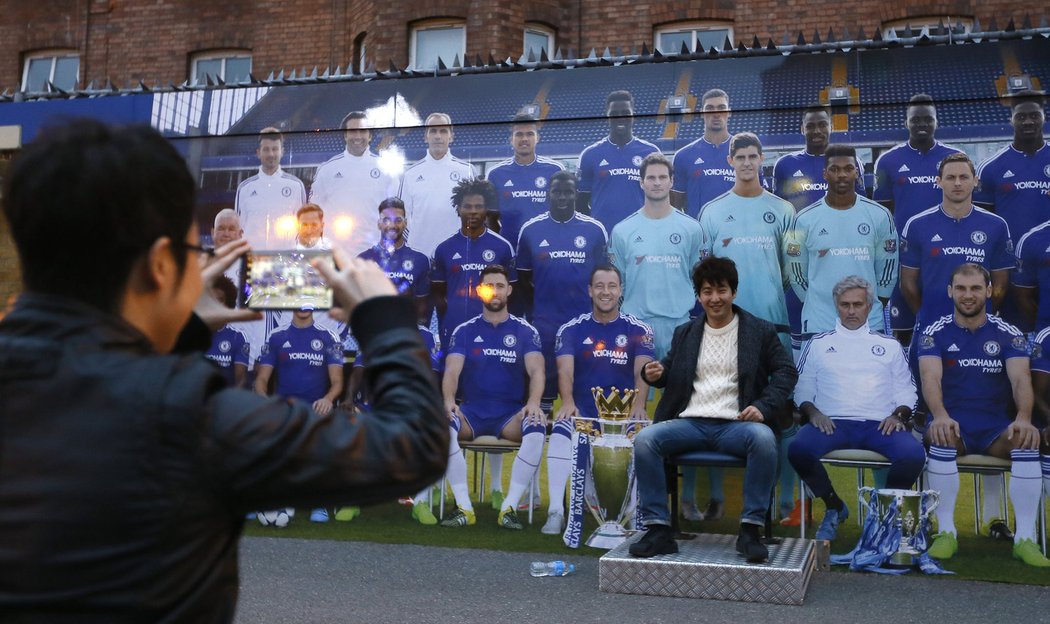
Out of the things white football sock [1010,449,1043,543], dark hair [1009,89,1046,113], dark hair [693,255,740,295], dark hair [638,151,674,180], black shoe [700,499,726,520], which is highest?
dark hair [1009,89,1046,113]

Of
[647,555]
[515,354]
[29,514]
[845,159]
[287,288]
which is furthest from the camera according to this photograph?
[515,354]

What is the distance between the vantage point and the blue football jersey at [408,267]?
7.82 metres

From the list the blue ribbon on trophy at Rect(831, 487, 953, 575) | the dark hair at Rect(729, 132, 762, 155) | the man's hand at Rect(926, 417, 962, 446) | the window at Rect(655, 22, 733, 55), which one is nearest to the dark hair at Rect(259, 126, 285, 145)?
the dark hair at Rect(729, 132, 762, 155)

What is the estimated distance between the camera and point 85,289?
4.05 ft

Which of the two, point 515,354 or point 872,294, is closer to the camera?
point 872,294

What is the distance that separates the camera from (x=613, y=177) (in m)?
7.42

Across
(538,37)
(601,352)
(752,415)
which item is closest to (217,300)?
(752,415)

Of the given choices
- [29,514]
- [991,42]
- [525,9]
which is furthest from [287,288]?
[525,9]

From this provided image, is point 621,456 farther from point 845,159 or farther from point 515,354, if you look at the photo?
point 845,159

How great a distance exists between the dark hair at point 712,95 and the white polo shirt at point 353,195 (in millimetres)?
2510

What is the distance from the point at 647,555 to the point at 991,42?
13.7 feet

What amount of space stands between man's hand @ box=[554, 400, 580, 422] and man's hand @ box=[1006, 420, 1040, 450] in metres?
2.94

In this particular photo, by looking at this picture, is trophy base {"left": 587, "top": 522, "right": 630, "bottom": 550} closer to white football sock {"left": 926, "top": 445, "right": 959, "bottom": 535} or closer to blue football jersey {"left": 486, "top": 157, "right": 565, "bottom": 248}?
white football sock {"left": 926, "top": 445, "right": 959, "bottom": 535}

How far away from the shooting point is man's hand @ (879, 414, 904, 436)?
665 centimetres
